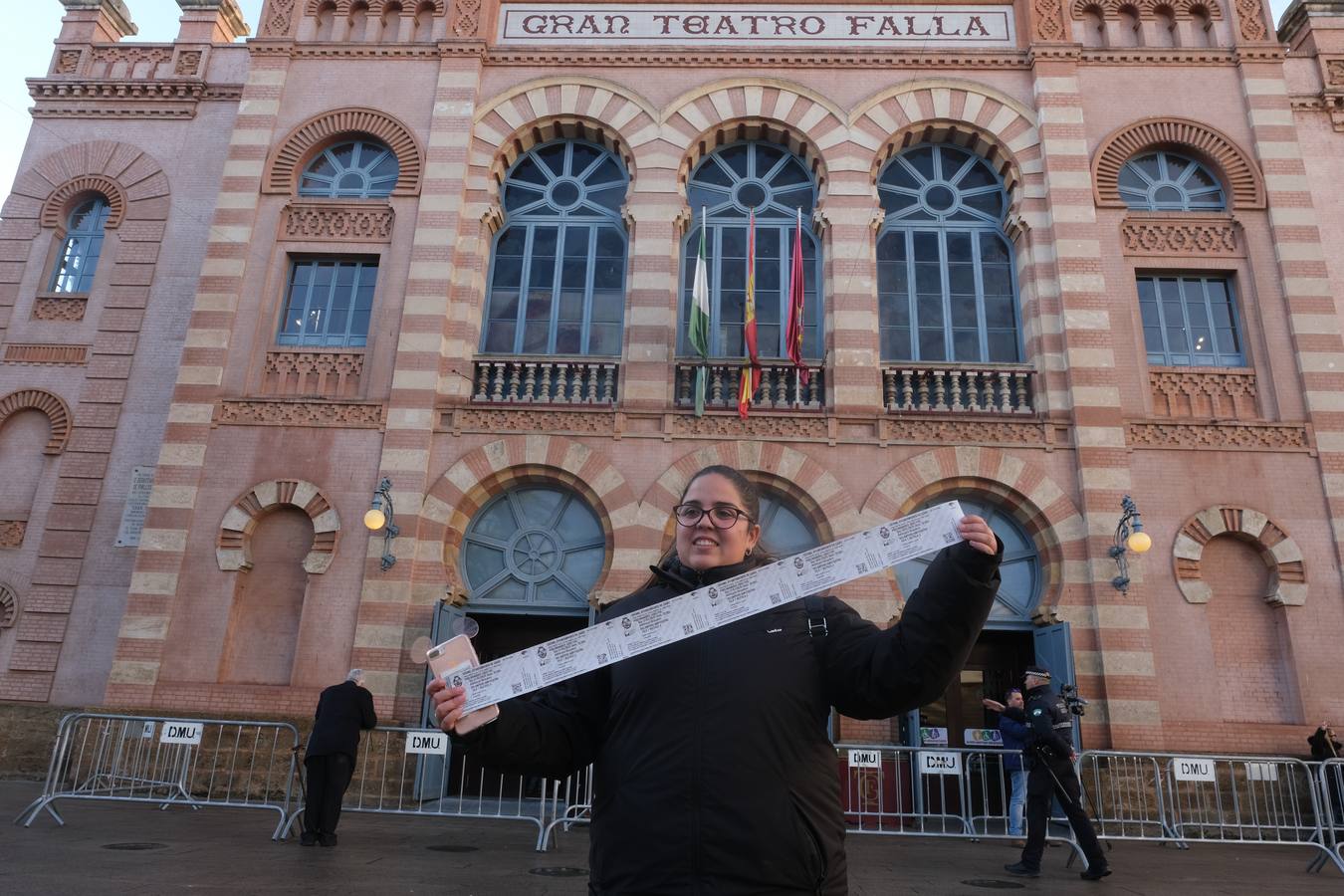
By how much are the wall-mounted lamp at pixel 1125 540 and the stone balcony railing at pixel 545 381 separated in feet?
25.0

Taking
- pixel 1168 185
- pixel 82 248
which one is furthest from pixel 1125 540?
pixel 82 248

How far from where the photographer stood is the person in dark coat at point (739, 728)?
2.25 meters

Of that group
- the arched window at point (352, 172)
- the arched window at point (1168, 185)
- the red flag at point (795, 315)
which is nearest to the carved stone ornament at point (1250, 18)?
the arched window at point (1168, 185)

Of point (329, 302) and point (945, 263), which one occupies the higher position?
point (945, 263)

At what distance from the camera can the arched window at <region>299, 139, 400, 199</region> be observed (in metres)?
15.4

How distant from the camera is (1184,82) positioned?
15117 millimetres

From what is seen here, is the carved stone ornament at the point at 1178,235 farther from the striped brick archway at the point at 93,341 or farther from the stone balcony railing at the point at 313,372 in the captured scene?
the striped brick archway at the point at 93,341

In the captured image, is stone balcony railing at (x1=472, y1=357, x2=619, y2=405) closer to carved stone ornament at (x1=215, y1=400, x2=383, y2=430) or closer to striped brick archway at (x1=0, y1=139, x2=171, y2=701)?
carved stone ornament at (x1=215, y1=400, x2=383, y2=430)

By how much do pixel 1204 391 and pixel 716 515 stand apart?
13667 millimetres

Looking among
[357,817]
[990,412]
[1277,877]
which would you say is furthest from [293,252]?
[1277,877]

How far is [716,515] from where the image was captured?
2.69 metres

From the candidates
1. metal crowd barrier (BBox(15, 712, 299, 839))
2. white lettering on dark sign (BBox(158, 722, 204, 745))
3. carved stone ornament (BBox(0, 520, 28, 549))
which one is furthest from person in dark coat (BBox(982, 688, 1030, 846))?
carved stone ornament (BBox(0, 520, 28, 549))

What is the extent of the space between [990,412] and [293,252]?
39.0 feet

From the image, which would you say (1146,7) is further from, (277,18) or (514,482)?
(277,18)
